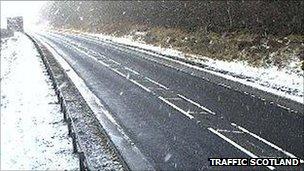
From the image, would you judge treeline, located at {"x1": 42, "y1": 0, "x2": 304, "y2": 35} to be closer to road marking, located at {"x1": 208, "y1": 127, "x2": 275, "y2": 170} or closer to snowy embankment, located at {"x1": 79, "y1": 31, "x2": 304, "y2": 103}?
snowy embankment, located at {"x1": 79, "y1": 31, "x2": 304, "y2": 103}

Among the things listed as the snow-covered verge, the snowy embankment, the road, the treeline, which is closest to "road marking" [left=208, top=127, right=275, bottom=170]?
the road

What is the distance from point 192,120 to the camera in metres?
13.2

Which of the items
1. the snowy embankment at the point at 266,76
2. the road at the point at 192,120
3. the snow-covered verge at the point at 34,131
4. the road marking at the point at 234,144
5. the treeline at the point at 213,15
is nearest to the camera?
the road marking at the point at 234,144

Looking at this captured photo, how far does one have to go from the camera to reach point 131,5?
170 ft

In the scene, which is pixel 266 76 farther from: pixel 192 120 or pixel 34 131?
pixel 34 131

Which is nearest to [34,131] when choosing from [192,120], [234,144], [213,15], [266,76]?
[192,120]

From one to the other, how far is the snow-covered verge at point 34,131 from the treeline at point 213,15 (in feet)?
42.4

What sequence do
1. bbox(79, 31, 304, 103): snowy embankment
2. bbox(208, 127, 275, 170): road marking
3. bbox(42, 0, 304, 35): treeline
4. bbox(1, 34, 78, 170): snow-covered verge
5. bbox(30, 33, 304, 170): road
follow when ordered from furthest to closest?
bbox(42, 0, 304, 35): treeline → bbox(79, 31, 304, 103): snowy embankment → bbox(1, 34, 78, 170): snow-covered verge → bbox(30, 33, 304, 170): road → bbox(208, 127, 275, 170): road marking

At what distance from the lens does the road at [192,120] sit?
1045 cm

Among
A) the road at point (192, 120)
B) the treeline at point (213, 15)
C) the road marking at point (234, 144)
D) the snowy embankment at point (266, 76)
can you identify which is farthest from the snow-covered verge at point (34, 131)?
the treeline at point (213, 15)

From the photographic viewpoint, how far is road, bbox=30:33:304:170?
1045 centimetres

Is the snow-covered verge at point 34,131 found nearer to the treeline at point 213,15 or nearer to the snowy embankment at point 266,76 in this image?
the snowy embankment at point 266,76

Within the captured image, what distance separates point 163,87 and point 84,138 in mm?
7144

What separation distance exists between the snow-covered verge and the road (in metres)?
1.91
